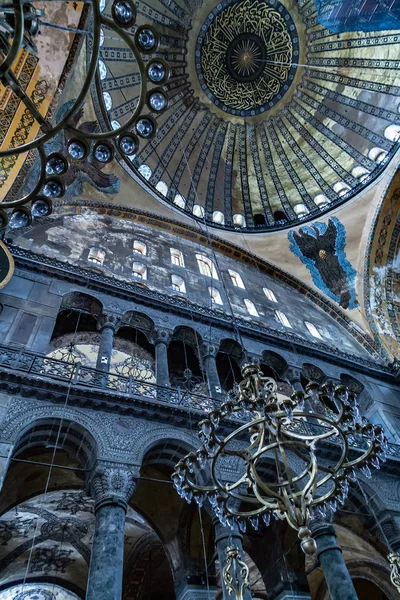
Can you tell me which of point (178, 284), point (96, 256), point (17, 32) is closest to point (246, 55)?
point (178, 284)

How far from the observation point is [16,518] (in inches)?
355

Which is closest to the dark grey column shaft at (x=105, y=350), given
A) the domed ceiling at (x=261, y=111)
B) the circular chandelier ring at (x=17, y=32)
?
the circular chandelier ring at (x=17, y=32)

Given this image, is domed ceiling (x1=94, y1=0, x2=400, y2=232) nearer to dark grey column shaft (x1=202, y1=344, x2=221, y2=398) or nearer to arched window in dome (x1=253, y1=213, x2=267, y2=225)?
arched window in dome (x1=253, y1=213, x2=267, y2=225)

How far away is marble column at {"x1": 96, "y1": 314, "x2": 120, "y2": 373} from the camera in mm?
7554

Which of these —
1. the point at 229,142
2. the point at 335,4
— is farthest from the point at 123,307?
the point at 335,4

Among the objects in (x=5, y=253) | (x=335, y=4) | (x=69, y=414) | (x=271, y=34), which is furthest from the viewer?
(x=271, y=34)

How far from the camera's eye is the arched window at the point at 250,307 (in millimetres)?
12220

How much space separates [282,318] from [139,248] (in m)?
4.67

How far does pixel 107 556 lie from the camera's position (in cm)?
486

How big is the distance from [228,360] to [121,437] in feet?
15.9

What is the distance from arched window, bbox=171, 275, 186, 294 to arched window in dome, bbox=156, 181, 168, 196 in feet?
14.2

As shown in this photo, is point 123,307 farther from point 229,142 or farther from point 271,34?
point 271,34

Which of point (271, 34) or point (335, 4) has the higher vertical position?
point (271, 34)

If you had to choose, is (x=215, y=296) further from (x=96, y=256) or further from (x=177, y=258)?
(x=96, y=256)
